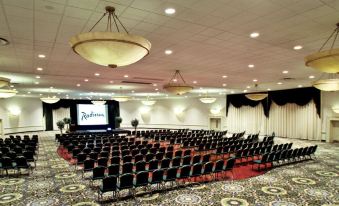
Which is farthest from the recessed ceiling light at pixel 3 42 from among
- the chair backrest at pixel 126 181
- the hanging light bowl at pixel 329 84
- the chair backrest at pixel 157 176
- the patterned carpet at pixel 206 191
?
the hanging light bowl at pixel 329 84

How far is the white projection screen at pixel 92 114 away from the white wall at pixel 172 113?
5288 millimetres

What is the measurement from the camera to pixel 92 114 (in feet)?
95.5

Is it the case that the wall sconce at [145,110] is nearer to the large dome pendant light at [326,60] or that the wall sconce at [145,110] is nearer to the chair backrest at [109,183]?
the chair backrest at [109,183]

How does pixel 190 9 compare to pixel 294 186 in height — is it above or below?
above

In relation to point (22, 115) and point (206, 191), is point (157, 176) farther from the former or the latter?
point (22, 115)

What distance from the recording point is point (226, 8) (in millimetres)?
4352

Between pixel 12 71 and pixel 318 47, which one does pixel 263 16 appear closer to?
pixel 318 47

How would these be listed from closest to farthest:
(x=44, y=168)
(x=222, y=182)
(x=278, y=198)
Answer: (x=278, y=198) < (x=222, y=182) < (x=44, y=168)

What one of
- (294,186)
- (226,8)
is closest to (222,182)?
(294,186)

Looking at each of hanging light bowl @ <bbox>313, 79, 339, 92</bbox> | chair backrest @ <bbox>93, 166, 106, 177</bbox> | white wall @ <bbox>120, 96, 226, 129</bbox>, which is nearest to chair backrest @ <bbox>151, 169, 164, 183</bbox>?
chair backrest @ <bbox>93, 166, 106, 177</bbox>

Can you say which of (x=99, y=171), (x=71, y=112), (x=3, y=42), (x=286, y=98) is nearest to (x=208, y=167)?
(x=99, y=171)

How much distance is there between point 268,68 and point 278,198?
6164 millimetres

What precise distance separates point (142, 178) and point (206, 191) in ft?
6.90

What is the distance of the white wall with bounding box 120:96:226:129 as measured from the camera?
2914cm
